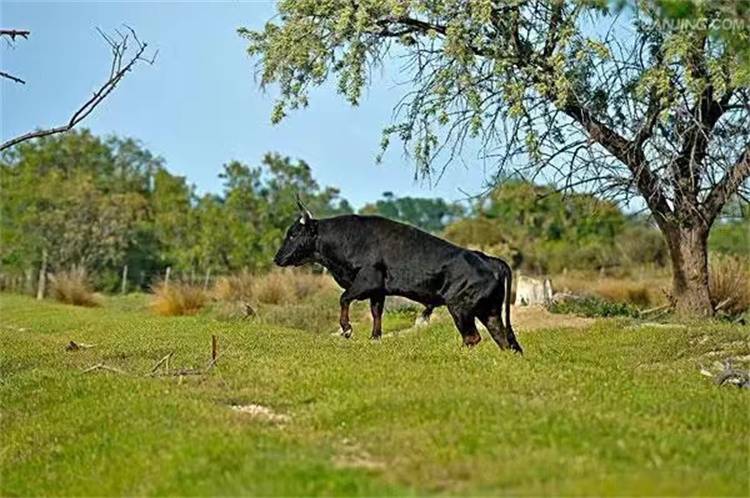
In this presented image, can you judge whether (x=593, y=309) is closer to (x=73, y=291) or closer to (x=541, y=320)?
(x=541, y=320)

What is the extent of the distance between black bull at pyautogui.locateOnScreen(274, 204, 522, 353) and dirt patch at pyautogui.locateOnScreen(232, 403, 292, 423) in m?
5.08

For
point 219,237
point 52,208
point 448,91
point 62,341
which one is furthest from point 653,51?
point 52,208

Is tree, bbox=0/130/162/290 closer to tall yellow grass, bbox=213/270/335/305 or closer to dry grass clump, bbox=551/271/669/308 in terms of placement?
tall yellow grass, bbox=213/270/335/305

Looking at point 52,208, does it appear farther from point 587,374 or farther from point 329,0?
point 587,374

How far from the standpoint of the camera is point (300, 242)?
18.3m

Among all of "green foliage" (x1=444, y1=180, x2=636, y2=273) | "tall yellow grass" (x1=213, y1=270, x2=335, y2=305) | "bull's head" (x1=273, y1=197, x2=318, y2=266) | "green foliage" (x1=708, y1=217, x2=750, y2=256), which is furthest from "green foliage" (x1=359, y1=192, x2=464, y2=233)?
"bull's head" (x1=273, y1=197, x2=318, y2=266)

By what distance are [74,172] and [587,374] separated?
5457cm

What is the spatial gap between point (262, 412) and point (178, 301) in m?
21.0

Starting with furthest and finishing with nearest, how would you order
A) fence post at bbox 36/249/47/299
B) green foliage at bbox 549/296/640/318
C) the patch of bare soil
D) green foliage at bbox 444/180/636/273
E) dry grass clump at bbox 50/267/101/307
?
green foliage at bbox 444/180/636/273, fence post at bbox 36/249/47/299, dry grass clump at bbox 50/267/101/307, green foliage at bbox 549/296/640/318, the patch of bare soil

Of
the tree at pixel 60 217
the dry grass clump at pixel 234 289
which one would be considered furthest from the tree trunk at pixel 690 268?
the tree at pixel 60 217

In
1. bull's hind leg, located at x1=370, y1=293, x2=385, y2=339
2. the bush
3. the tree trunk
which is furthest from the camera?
the bush

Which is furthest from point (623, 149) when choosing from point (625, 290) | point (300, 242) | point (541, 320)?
point (625, 290)

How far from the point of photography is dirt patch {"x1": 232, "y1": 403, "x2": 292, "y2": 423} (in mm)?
10273

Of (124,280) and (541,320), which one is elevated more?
(124,280)
